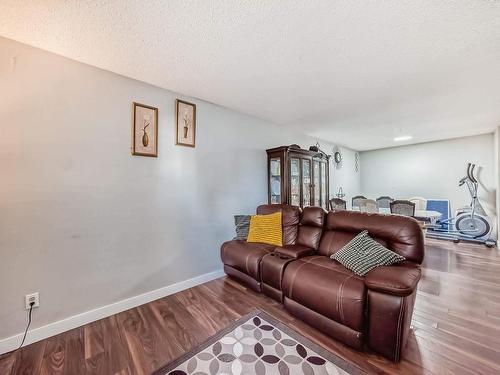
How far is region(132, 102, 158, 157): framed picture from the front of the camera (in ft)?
7.36

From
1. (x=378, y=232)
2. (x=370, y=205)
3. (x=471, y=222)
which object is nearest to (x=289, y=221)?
(x=378, y=232)

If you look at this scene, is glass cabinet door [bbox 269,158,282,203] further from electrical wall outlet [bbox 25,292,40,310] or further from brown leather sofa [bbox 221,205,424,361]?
electrical wall outlet [bbox 25,292,40,310]

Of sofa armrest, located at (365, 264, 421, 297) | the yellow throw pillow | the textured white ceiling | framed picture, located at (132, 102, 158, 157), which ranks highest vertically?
the textured white ceiling

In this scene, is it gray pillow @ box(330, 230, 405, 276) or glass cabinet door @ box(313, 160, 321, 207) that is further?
glass cabinet door @ box(313, 160, 321, 207)

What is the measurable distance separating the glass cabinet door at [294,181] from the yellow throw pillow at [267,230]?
833 millimetres

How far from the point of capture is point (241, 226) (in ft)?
9.66

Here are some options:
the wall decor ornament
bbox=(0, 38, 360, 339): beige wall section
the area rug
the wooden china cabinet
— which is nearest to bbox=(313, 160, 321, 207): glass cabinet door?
the wooden china cabinet

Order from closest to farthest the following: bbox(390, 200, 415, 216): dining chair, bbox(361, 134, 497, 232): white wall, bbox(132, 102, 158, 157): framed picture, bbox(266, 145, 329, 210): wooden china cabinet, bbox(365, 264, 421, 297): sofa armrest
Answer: bbox(365, 264, 421, 297): sofa armrest < bbox(132, 102, 158, 157): framed picture < bbox(266, 145, 329, 210): wooden china cabinet < bbox(390, 200, 415, 216): dining chair < bbox(361, 134, 497, 232): white wall

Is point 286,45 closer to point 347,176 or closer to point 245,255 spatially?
point 245,255

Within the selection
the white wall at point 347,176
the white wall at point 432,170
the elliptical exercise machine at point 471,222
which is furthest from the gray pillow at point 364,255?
the white wall at point 432,170

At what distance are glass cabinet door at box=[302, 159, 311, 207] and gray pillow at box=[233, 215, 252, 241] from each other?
1.31 metres

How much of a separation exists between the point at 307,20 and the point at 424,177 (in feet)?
19.0

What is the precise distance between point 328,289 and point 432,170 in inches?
218

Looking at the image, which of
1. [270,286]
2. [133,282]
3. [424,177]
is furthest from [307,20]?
[424,177]
